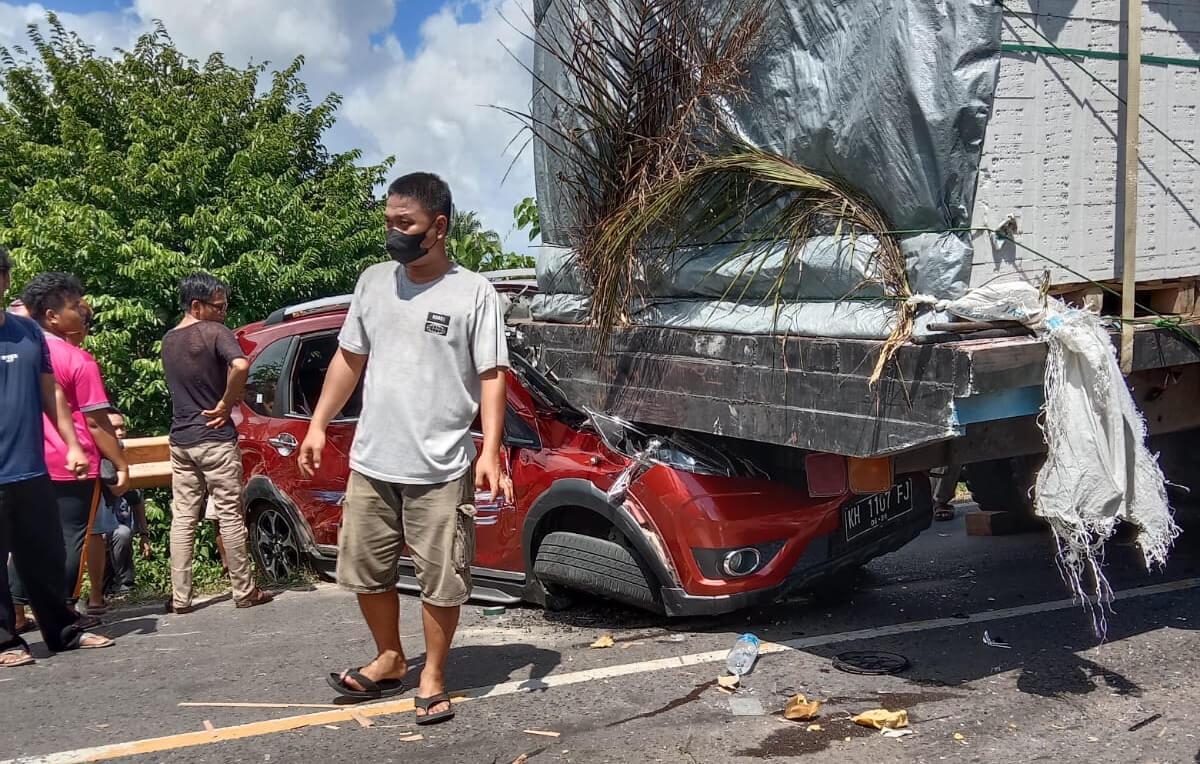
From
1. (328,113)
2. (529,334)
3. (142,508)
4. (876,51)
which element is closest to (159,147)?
(328,113)

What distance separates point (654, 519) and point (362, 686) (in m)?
1.38

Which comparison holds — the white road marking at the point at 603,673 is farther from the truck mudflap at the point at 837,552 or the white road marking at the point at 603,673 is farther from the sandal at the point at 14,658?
the sandal at the point at 14,658

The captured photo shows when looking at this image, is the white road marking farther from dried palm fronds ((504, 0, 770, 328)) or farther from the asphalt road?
dried palm fronds ((504, 0, 770, 328))

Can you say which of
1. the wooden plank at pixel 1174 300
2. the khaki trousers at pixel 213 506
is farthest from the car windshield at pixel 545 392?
the wooden plank at pixel 1174 300

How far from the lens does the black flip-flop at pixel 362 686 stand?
13.7 ft

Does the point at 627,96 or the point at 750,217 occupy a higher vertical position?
the point at 627,96

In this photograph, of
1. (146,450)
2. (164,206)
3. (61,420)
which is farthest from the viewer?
(164,206)

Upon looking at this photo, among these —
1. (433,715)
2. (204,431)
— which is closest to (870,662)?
Answer: (433,715)

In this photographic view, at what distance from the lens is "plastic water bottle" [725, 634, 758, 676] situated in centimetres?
436

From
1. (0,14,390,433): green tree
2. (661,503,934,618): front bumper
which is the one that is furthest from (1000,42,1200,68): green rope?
(0,14,390,433): green tree

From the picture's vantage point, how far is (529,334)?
5.54 metres

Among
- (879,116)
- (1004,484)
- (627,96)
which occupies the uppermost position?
(627,96)

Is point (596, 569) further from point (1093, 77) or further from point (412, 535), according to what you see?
point (1093, 77)

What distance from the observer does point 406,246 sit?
156 inches
